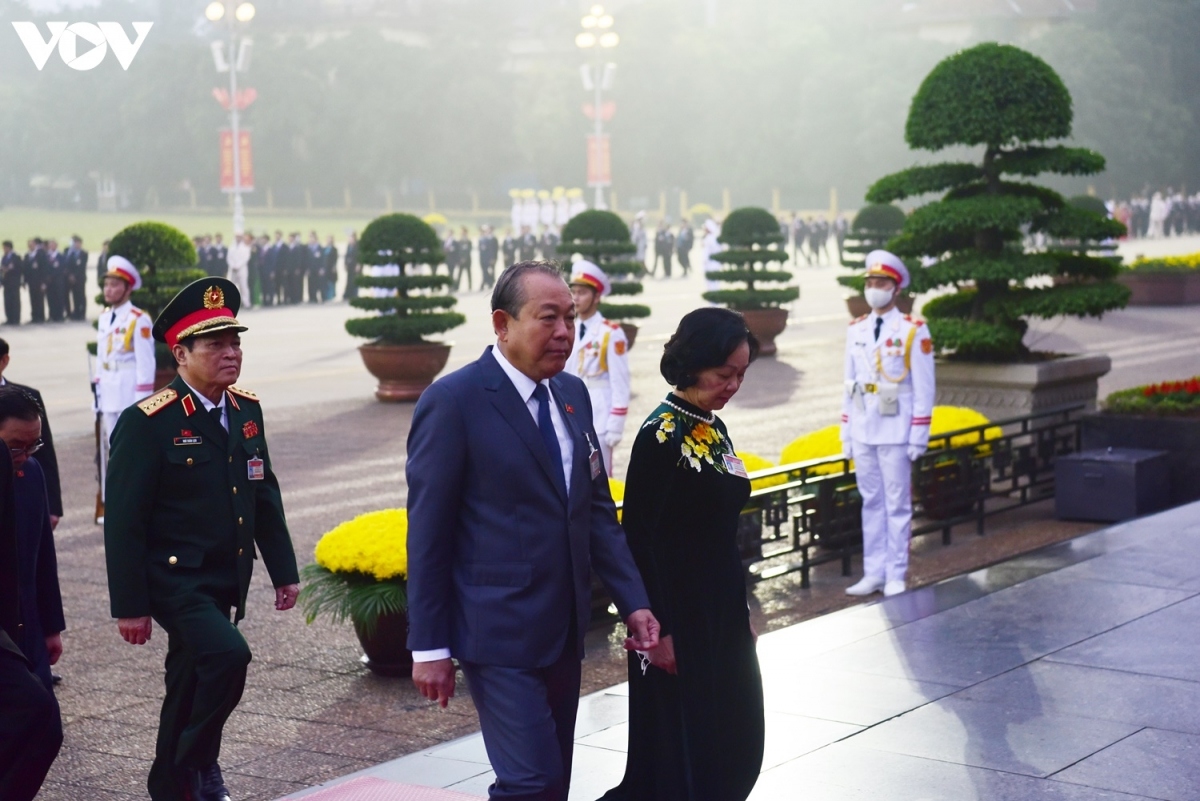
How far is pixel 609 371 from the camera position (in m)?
9.55

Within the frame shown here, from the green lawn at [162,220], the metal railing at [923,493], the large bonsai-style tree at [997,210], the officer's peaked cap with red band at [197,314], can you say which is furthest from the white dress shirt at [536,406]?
the green lawn at [162,220]

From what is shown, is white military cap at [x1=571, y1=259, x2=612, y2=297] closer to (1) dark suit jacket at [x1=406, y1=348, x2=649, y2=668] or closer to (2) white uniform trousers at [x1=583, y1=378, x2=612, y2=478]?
(2) white uniform trousers at [x1=583, y1=378, x2=612, y2=478]

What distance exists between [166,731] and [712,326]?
207 cm

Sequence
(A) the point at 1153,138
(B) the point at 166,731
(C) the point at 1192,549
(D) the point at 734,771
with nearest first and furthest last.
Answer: (D) the point at 734,771
(B) the point at 166,731
(C) the point at 1192,549
(A) the point at 1153,138

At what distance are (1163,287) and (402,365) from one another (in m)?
19.0

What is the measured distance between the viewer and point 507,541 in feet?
12.0

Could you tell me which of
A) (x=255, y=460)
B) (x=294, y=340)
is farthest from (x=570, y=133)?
(x=255, y=460)

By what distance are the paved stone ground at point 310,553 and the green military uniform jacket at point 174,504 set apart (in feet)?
3.27

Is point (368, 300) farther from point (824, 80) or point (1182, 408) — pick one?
point (824, 80)

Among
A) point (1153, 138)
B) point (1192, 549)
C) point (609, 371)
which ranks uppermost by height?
point (1153, 138)

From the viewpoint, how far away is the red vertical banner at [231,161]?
46.6 m

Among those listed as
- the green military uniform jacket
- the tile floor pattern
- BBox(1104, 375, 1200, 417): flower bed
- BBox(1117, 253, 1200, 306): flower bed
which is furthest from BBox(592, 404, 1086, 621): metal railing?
BBox(1117, 253, 1200, 306): flower bed

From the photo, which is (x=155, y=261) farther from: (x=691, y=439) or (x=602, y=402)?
(x=691, y=439)

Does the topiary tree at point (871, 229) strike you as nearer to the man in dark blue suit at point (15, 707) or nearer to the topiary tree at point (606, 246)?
the topiary tree at point (606, 246)
